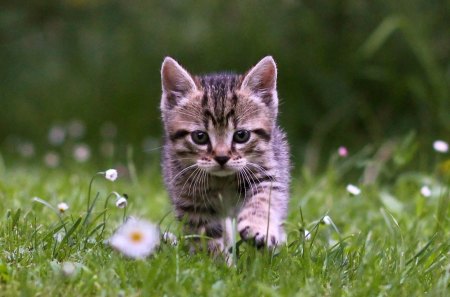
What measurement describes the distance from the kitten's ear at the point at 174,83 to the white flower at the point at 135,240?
1146 millimetres

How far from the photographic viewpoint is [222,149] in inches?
178

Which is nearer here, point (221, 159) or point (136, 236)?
point (136, 236)

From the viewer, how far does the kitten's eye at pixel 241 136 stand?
15.2 feet

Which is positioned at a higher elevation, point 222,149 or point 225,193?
point 222,149

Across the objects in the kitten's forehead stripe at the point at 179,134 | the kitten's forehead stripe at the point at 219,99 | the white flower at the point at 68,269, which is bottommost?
the white flower at the point at 68,269

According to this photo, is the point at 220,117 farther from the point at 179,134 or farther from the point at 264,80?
the point at 264,80

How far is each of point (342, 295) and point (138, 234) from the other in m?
0.88

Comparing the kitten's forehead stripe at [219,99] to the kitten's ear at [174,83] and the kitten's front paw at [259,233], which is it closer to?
the kitten's ear at [174,83]

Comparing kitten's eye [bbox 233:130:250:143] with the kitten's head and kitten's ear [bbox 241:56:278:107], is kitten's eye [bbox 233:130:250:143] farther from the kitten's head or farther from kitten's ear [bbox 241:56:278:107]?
kitten's ear [bbox 241:56:278:107]

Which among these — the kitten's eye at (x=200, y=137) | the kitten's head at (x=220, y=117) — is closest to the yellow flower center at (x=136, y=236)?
the kitten's head at (x=220, y=117)

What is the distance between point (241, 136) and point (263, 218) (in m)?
0.54

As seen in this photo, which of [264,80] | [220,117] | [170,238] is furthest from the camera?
[264,80]

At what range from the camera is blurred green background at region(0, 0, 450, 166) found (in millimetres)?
8312

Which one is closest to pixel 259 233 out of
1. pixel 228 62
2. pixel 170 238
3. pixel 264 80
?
pixel 170 238
